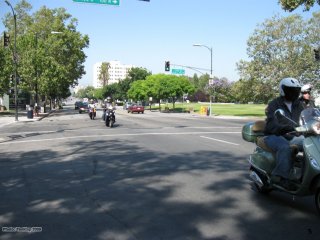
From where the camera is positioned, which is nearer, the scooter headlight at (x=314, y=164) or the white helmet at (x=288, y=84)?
the scooter headlight at (x=314, y=164)

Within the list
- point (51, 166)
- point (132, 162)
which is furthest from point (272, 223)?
point (51, 166)

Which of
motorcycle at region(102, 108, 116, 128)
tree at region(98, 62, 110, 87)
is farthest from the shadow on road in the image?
tree at region(98, 62, 110, 87)

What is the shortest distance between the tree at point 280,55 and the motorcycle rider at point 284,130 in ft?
143

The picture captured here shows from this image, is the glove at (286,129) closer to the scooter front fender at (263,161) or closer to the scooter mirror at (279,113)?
the scooter mirror at (279,113)

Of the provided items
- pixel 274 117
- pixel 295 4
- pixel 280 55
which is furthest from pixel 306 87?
pixel 280 55

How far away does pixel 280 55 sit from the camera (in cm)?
5034

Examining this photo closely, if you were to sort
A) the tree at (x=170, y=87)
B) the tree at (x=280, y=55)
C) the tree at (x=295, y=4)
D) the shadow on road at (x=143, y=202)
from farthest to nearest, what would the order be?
the tree at (x=170, y=87)
the tree at (x=280, y=55)
the tree at (x=295, y=4)
the shadow on road at (x=143, y=202)

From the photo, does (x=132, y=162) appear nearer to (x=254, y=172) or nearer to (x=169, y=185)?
(x=169, y=185)

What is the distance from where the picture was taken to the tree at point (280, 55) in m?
48.4

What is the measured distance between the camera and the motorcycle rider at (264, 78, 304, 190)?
5.96 metres

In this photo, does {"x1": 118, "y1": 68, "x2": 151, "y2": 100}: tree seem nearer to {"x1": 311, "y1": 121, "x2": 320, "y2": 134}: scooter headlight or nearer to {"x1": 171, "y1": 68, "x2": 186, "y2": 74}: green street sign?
{"x1": 171, "y1": 68, "x2": 186, "y2": 74}: green street sign

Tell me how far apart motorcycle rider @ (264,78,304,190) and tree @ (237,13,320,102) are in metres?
43.6

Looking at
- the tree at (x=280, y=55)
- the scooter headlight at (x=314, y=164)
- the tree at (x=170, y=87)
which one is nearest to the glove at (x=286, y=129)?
the scooter headlight at (x=314, y=164)

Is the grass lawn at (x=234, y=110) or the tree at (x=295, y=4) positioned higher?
the tree at (x=295, y=4)
